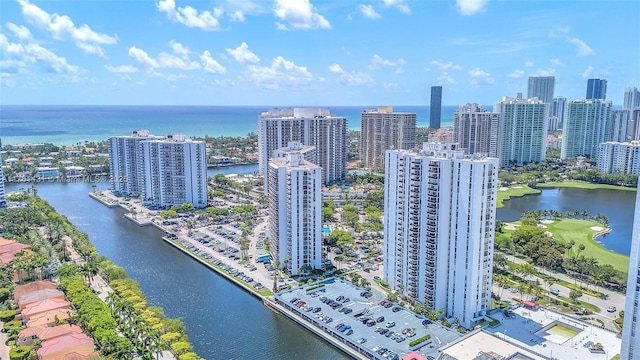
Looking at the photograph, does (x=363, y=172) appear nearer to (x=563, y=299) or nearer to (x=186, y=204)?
(x=186, y=204)

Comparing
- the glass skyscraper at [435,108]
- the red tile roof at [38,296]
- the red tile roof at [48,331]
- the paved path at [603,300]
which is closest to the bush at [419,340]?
the paved path at [603,300]

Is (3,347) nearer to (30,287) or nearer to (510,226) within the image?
(30,287)

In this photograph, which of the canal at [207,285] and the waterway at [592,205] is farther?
the waterway at [592,205]

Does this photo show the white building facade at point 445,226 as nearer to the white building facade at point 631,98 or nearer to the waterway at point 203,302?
the waterway at point 203,302

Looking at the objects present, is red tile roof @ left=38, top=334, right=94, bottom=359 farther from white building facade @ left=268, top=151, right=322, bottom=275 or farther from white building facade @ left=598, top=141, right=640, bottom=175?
white building facade @ left=598, top=141, right=640, bottom=175

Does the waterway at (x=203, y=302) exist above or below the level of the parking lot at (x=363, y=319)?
below

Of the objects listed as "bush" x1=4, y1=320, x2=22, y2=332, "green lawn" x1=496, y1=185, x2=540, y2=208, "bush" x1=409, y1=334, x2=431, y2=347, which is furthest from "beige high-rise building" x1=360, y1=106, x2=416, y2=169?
"bush" x1=4, y1=320, x2=22, y2=332

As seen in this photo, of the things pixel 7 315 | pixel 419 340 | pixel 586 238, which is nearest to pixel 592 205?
pixel 586 238
